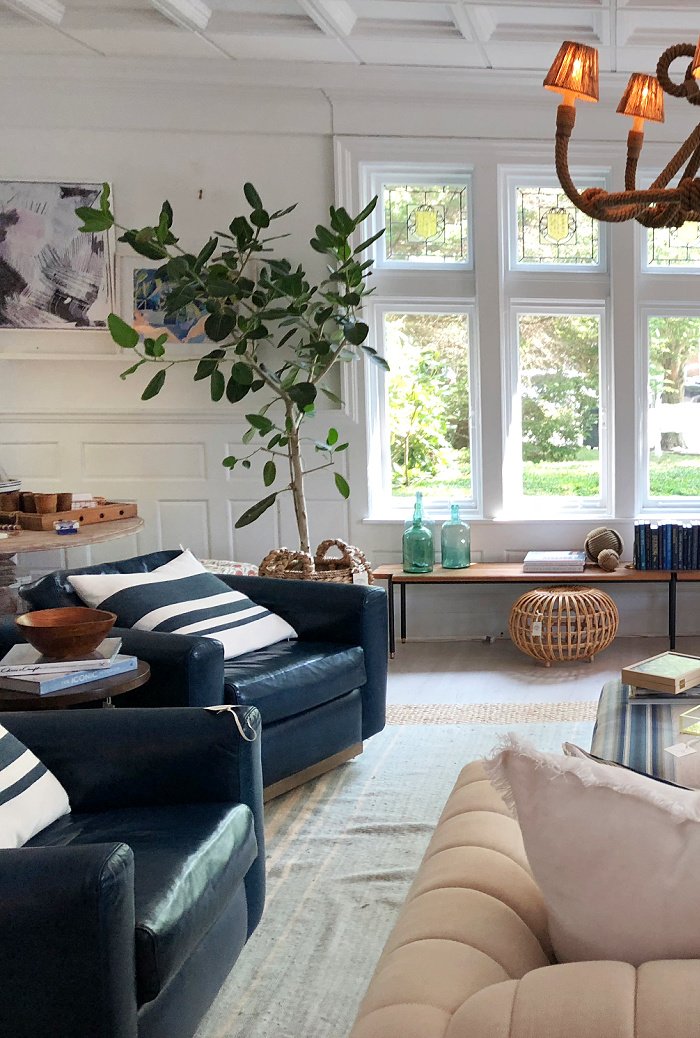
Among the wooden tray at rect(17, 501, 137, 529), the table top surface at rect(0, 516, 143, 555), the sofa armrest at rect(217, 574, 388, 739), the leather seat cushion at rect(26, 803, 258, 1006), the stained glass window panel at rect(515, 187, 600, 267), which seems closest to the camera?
the leather seat cushion at rect(26, 803, 258, 1006)

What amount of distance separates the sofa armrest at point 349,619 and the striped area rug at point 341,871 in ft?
0.76

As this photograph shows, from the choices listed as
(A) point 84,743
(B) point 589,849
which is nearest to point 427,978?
(B) point 589,849

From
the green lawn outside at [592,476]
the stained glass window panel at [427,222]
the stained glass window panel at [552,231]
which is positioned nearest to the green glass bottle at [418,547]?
the green lawn outside at [592,476]

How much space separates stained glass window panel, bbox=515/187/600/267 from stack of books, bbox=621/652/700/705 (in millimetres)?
2999

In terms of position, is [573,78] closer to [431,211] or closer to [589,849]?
[589,849]

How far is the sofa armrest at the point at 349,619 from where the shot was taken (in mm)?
3639

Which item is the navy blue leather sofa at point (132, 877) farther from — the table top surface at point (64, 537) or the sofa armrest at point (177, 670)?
the table top surface at point (64, 537)

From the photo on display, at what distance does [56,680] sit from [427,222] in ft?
12.5

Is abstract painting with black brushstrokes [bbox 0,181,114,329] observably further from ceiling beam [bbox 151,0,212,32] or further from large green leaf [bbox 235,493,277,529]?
large green leaf [bbox 235,493,277,529]

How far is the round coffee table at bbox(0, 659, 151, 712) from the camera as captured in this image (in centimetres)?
248

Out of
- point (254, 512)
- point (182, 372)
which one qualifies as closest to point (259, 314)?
point (182, 372)

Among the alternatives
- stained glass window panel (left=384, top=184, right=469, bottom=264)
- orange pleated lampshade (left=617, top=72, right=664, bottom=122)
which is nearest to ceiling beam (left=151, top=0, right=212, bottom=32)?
stained glass window panel (left=384, top=184, right=469, bottom=264)

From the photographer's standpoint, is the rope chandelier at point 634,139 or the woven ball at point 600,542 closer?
the rope chandelier at point 634,139

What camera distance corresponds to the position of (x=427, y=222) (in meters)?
5.56
